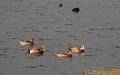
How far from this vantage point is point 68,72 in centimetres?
2088

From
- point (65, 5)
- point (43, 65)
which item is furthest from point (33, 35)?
point (65, 5)

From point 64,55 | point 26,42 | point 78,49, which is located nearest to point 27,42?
point 26,42

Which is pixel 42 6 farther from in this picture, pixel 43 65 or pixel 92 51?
pixel 43 65

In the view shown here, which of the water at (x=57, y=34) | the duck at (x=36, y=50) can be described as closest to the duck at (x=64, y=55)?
the water at (x=57, y=34)

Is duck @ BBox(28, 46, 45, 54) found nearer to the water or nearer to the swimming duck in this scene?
the water

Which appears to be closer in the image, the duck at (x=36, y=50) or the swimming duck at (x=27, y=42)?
the duck at (x=36, y=50)

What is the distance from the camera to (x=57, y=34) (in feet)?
102

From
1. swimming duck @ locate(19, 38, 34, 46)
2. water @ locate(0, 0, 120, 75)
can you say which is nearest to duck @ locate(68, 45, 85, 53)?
water @ locate(0, 0, 120, 75)

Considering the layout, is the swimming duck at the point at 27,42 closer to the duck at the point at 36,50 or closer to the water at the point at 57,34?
the water at the point at 57,34

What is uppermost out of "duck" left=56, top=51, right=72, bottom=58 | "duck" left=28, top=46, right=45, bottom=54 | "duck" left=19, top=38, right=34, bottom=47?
"duck" left=19, top=38, right=34, bottom=47

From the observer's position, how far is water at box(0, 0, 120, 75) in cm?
2252

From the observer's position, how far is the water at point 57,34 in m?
22.5

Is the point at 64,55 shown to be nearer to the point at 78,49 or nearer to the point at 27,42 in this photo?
the point at 78,49

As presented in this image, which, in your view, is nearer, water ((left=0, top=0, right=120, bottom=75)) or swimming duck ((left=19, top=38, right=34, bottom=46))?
water ((left=0, top=0, right=120, bottom=75))
